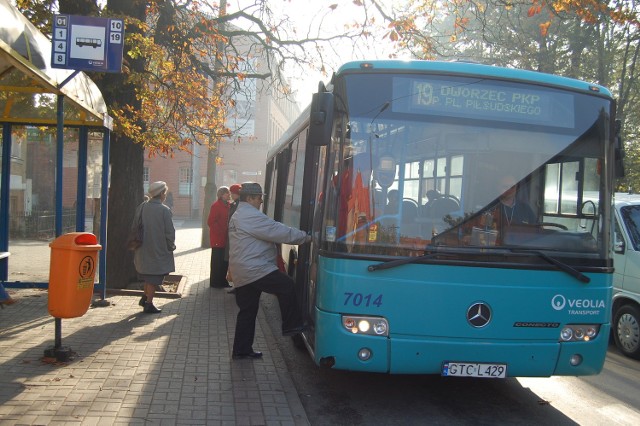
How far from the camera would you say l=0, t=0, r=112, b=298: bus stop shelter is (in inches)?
322

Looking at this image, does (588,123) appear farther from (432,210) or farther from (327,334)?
(327,334)

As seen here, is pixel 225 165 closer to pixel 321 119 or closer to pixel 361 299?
pixel 321 119

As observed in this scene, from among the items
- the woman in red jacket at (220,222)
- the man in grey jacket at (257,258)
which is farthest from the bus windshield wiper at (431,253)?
the woman in red jacket at (220,222)

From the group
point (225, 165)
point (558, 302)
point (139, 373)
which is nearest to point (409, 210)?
point (558, 302)

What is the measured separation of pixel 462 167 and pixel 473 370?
65.4 inches

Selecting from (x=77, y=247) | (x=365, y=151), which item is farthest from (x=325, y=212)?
(x=77, y=247)

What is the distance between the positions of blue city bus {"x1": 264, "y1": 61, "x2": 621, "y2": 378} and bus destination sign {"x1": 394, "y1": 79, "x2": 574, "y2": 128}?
0.03 feet

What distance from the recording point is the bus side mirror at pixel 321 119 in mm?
4945

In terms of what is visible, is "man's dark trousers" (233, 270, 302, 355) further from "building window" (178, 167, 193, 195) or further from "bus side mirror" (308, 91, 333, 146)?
"building window" (178, 167, 193, 195)

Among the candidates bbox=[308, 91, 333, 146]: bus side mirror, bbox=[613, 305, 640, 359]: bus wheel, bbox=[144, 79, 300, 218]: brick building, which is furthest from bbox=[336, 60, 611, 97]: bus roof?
bbox=[144, 79, 300, 218]: brick building

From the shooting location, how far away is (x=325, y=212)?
507cm

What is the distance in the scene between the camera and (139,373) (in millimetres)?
5730

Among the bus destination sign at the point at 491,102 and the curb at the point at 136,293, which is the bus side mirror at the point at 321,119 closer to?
the bus destination sign at the point at 491,102

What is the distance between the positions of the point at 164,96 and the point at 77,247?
5956 millimetres
